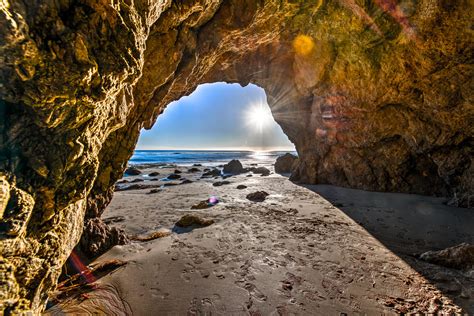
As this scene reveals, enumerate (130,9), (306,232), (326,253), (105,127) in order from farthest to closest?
(306,232) → (326,253) → (105,127) → (130,9)

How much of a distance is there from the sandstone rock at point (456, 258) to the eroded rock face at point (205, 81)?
596 cm

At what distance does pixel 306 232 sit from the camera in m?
6.12

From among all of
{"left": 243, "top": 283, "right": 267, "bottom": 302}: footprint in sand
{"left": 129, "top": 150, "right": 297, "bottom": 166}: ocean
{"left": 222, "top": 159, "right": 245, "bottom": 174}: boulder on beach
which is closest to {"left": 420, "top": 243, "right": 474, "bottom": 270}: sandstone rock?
{"left": 243, "top": 283, "right": 267, "bottom": 302}: footprint in sand

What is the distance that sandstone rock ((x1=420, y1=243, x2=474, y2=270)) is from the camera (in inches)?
169

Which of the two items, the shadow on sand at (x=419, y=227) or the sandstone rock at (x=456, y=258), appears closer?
the shadow on sand at (x=419, y=227)

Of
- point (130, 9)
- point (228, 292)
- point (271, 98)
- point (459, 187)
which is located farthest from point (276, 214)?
point (271, 98)

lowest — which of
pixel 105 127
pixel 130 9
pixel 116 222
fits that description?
pixel 116 222

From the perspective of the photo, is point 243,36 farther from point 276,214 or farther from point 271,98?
point 271,98

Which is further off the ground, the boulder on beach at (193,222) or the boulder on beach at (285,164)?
the boulder on beach at (285,164)

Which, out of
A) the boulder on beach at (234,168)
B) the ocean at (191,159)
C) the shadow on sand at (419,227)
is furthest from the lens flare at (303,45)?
the ocean at (191,159)

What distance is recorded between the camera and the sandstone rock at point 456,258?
430 cm

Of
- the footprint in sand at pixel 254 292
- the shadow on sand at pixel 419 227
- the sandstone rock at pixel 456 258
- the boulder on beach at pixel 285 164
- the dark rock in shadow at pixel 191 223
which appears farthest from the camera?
the boulder on beach at pixel 285 164

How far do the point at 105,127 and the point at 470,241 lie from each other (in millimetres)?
9502

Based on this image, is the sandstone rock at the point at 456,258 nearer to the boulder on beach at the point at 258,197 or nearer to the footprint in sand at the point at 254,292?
the footprint in sand at the point at 254,292
